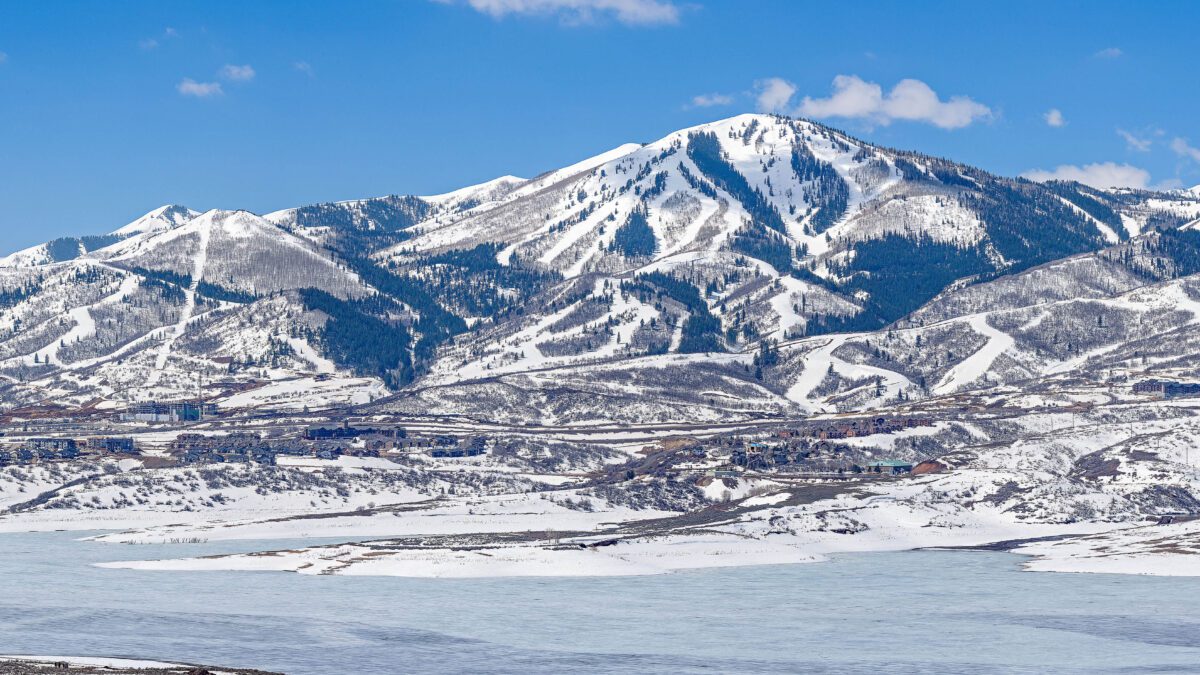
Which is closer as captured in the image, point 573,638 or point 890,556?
point 573,638

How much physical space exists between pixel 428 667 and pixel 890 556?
77.9m

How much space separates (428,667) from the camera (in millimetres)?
99250

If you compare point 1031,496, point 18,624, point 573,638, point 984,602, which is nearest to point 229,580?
point 18,624

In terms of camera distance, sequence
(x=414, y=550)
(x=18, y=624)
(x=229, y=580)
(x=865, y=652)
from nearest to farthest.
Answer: (x=865, y=652)
(x=18, y=624)
(x=229, y=580)
(x=414, y=550)

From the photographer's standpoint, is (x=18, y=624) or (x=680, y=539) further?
(x=680, y=539)

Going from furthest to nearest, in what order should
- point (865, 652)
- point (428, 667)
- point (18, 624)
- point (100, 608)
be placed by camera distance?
point (100, 608) → point (18, 624) → point (865, 652) → point (428, 667)

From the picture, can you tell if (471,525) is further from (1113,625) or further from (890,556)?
(1113,625)

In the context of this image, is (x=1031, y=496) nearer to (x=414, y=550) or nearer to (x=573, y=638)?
(x=414, y=550)

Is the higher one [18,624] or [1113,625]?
[18,624]

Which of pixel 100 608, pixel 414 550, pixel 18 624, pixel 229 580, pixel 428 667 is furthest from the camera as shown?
pixel 414 550

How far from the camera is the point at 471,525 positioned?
192000 mm

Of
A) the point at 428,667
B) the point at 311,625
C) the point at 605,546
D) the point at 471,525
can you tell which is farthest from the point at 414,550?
the point at 428,667

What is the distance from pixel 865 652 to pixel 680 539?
213 feet

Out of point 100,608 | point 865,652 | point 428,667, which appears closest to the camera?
point 428,667
